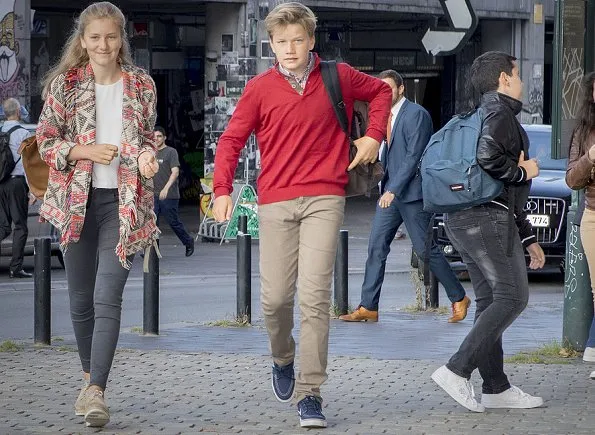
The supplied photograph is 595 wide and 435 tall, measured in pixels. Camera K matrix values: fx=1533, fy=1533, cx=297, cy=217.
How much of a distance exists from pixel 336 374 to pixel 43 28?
68.2 ft

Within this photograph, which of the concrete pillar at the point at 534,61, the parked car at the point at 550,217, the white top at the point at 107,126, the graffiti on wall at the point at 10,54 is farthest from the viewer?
the concrete pillar at the point at 534,61

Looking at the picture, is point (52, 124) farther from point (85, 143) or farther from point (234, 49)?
point (234, 49)

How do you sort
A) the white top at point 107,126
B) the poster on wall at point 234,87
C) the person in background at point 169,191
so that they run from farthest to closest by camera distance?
the poster on wall at point 234,87
the person in background at point 169,191
the white top at point 107,126

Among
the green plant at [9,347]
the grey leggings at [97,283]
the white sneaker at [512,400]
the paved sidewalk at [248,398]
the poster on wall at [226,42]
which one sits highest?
the poster on wall at [226,42]

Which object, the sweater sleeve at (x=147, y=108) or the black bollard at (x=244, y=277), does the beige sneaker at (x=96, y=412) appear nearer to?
the sweater sleeve at (x=147, y=108)

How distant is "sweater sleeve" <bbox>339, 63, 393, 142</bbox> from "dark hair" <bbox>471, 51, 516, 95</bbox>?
546mm

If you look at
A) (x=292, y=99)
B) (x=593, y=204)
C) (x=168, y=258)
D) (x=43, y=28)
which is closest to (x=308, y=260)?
(x=292, y=99)

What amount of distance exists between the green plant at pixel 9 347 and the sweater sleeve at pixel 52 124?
3.02 m

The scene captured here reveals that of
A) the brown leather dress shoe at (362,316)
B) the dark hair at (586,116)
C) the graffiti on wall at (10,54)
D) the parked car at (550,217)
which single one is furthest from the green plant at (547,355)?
the graffiti on wall at (10,54)

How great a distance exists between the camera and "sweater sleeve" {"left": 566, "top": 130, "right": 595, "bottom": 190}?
8.73m

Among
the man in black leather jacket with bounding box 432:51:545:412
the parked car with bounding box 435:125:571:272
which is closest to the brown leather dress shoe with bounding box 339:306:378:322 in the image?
the parked car with bounding box 435:125:571:272

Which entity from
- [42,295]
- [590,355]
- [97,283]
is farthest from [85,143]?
[590,355]

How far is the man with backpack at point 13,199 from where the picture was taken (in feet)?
56.9

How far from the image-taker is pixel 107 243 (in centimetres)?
742
